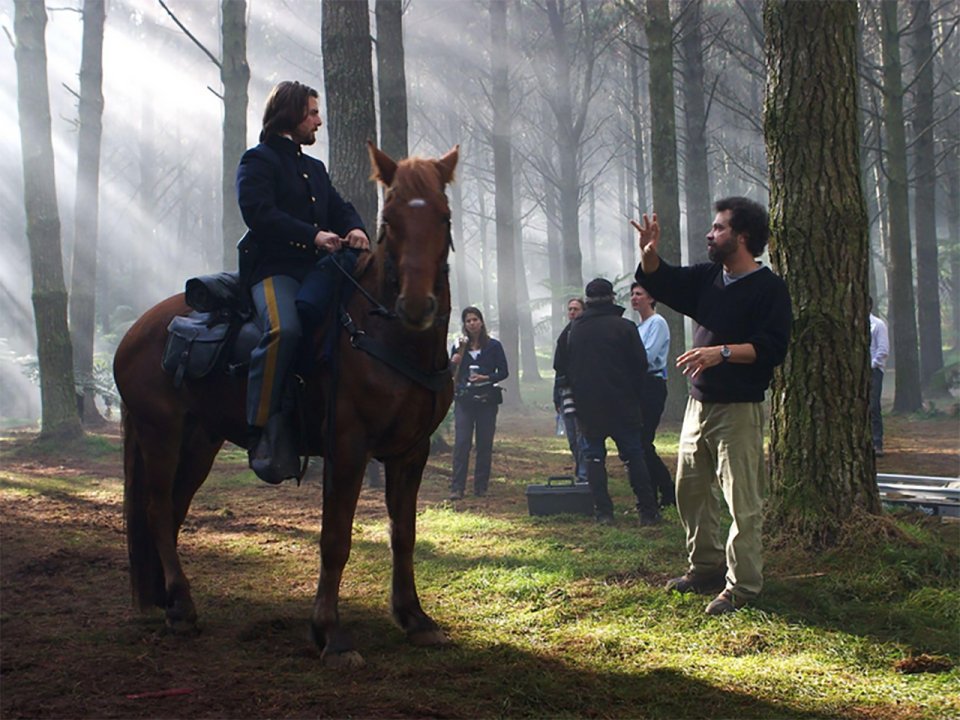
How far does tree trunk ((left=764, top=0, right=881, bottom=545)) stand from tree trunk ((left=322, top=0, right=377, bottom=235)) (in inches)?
229

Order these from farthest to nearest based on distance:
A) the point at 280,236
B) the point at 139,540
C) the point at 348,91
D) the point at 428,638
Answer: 1. the point at 348,91
2. the point at 139,540
3. the point at 280,236
4. the point at 428,638

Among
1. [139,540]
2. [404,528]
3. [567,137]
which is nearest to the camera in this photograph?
[404,528]

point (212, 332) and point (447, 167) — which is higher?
point (447, 167)

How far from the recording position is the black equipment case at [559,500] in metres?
8.93

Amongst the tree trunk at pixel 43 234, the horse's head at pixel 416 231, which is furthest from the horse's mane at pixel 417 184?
the tree trunk at pixel 43 234

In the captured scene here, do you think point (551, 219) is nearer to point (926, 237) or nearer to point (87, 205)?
point (926, 237)

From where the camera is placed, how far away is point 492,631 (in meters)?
4.97

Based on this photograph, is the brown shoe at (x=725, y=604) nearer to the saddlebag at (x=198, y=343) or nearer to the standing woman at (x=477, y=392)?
the saddlebag at (x=198, y=343)

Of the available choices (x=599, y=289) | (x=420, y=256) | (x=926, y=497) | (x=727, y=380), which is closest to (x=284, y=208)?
(x=420, y=256)

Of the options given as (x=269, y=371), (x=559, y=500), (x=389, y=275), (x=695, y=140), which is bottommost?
(x=559, y=500)

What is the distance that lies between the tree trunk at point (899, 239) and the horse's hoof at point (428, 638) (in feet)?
52.6

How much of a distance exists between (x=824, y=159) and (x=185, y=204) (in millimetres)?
52392

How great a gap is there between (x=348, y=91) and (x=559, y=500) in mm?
6011

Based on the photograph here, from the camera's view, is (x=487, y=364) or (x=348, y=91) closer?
(x=348, y=91)
